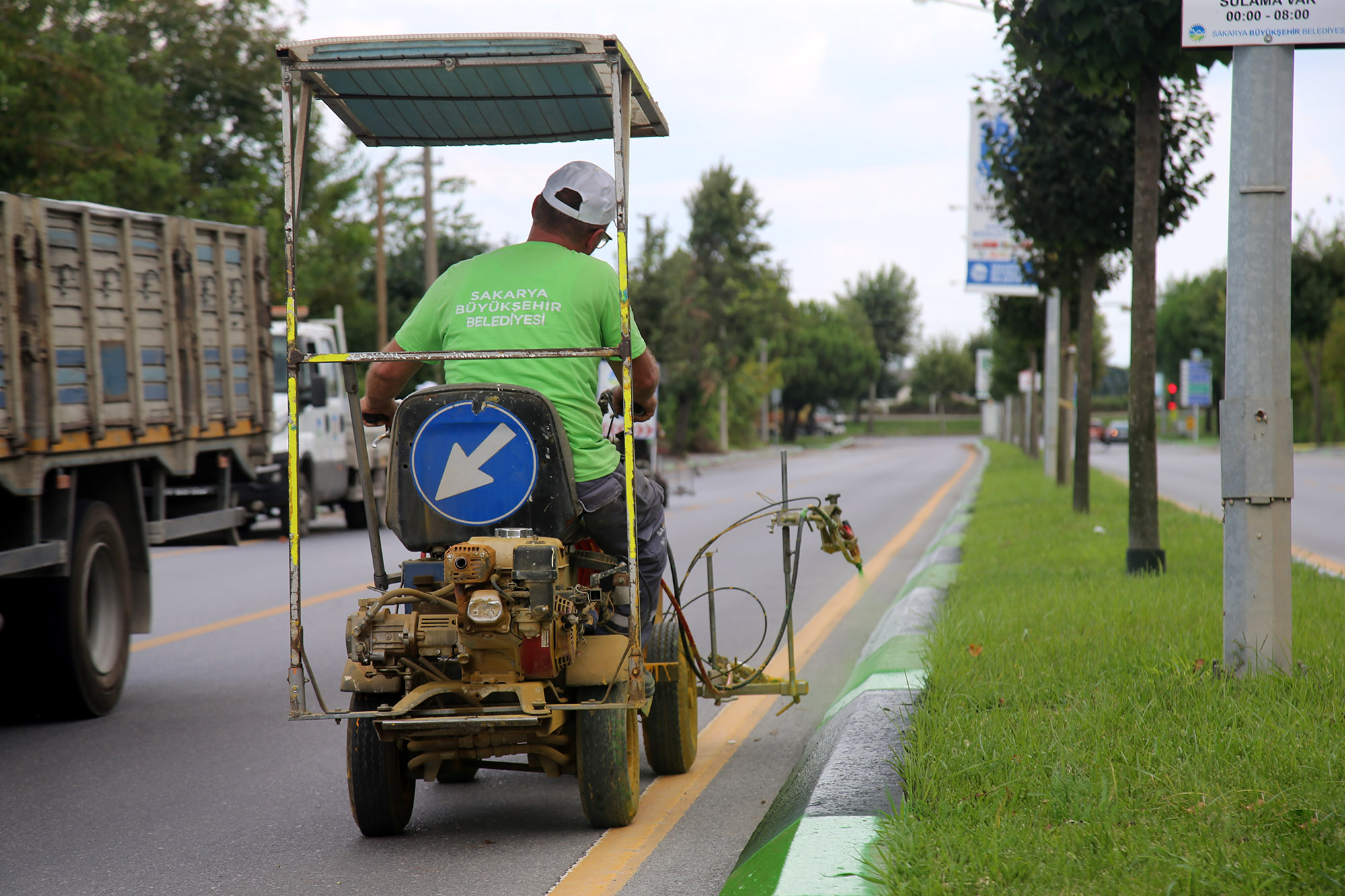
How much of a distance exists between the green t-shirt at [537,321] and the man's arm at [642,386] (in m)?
0.10

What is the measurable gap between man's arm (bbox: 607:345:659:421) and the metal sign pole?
2.57 meters

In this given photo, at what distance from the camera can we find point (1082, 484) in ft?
48.8

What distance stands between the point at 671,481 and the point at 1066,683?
93.5 feet

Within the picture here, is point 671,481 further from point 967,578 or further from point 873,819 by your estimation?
point 873,819

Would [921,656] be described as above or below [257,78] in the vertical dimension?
below

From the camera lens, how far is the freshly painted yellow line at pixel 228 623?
864 cm

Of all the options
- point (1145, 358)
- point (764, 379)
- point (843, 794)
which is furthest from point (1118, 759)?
point (764, 379)

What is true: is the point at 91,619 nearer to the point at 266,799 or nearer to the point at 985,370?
the point at 266,799

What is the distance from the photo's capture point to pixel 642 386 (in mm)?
4422

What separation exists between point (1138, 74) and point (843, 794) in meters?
5.82

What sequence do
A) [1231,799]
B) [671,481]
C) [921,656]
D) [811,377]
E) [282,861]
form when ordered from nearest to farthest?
[1231,799] < [282,861] < [921,656] < [671,481] < [811,377]

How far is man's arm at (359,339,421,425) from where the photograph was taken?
4383 millimetres

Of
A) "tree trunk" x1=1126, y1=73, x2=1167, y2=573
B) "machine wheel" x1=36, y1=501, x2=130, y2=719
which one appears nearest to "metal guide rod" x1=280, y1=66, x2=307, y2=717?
"machine wheel" x1=36, y1=501, x2=130, y2=719

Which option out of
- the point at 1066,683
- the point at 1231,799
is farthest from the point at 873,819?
the point at 1066,683
